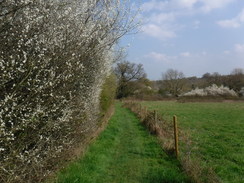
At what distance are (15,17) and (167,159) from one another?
20.8ft

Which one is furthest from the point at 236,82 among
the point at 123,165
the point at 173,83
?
the point at 123,165

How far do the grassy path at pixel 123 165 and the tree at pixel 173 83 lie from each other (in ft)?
232

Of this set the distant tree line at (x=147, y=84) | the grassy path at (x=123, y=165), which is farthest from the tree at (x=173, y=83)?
the grassy path at (x=123, y=165)

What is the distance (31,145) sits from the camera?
5.17 m

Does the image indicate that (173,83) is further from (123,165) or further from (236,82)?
(123,165)

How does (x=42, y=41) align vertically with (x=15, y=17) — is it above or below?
below

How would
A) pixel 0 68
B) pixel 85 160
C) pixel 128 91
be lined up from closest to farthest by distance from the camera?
pixel 0 68
pixel 85 160
pixel 128 91

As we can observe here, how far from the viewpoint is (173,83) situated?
8369 centimetres

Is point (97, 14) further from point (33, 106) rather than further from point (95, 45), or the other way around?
point (33, 106)

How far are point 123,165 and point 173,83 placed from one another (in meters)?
77.2

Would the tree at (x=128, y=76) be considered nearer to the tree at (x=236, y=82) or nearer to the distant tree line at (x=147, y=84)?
the distant tree line at (x=147, y=84)

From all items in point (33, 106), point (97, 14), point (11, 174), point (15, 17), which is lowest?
point (11, 174)

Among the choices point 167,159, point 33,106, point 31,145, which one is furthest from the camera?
point 167,159

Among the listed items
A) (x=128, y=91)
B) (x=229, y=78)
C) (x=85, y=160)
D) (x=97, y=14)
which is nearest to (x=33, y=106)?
(x=85, y=160)
